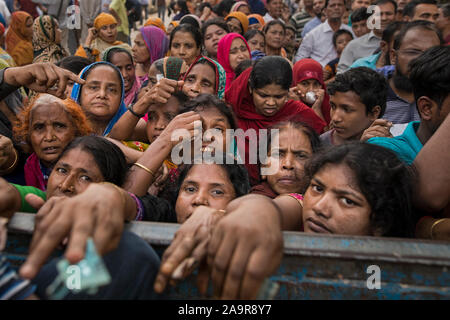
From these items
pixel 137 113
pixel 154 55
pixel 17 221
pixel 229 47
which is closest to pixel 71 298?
pixel 17 221

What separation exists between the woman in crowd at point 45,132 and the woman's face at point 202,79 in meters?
1.20

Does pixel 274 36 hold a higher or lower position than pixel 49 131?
higher

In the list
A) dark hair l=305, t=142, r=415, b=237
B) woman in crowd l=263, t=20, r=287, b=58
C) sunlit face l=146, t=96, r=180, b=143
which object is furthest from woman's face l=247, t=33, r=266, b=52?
dark hair l=305, t=142, r=415, b=237

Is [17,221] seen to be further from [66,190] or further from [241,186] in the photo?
[241,186]

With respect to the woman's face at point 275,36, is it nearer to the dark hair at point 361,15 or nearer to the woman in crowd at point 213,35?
the woman in crowd at point 213,35

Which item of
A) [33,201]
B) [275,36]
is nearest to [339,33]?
[275,36]

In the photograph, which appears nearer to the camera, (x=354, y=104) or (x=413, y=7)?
(x=354, y=104)

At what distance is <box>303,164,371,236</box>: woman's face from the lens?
1440 mm

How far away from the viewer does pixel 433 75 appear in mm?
1815

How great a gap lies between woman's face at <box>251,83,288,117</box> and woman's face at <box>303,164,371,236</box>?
160 centimetres

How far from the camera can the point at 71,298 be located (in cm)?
100

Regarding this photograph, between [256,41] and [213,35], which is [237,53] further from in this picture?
[256,41]

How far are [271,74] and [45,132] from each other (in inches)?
65.8

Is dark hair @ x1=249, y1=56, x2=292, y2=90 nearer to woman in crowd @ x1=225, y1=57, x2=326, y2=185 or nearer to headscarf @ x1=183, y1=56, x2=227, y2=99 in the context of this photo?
woman in crowd @ x1=225, y1=57, x2=326, y2=185
